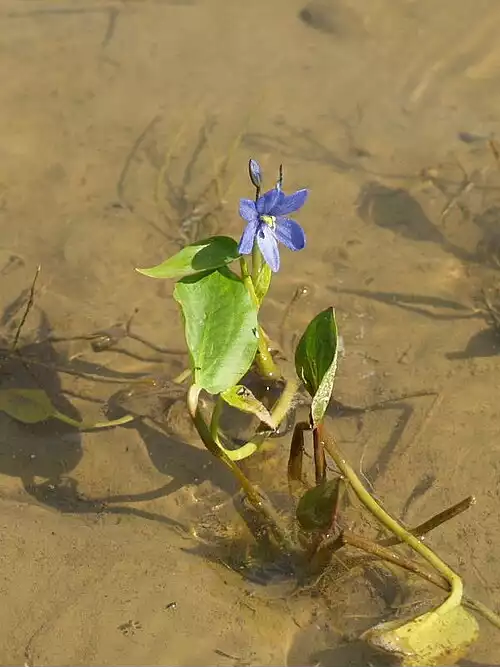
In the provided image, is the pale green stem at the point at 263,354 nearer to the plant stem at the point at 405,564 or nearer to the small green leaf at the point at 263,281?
the small green leaf at the point at 263,281

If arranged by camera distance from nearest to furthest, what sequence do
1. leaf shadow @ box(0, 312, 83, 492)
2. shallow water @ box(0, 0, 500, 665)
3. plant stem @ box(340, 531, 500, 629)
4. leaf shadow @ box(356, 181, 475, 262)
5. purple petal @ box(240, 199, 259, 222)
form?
purple petal @ box(240, 199, 259, 222) → plant stem @ box(340, 531, 500, 629) → shallow water @ box(0, 0, 500, 665) → leaf shadow @ box(0, 312, 83, 492) → leaf shadow @ box(356, 181, 475, 262)

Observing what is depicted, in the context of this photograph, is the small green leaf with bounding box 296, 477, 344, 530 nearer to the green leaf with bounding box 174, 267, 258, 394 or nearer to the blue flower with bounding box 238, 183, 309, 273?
the green leaf with bounding box 174, 267, 258, 394

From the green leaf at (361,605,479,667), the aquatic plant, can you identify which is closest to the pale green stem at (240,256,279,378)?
the aquatic plant

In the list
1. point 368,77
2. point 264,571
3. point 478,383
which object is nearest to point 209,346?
point 264,571

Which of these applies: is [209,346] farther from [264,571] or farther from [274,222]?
[264,571]

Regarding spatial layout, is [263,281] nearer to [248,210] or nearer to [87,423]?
[248,210]

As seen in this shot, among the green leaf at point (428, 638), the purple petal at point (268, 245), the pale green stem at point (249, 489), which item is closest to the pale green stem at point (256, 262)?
the purple petal at point (268, 245)

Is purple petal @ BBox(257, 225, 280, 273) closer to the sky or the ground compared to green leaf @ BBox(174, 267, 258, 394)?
closer to the sky
